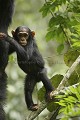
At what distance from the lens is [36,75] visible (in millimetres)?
4215

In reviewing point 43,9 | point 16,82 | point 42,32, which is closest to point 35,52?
point 43,9

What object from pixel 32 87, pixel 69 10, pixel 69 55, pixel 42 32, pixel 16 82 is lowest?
pixel 42 32

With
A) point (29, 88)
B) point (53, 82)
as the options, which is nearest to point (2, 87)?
point (29, 88)

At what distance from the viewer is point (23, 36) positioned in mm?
4164

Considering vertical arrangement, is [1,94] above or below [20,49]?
below

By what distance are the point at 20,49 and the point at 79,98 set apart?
133cm

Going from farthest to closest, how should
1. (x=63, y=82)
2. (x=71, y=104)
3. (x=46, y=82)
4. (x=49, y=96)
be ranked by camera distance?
(x=46, y=82) → (x=49, y=96) → (x=63, y=82) → (x=71, y=104)

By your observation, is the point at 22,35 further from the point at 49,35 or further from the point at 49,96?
the point at 49,96

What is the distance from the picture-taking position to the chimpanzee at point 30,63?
406 centimetres

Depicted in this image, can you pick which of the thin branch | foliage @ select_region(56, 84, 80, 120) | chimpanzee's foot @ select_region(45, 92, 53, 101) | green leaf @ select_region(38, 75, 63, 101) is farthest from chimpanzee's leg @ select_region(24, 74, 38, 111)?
foliage @ select_region(56, 84, 80, 120)

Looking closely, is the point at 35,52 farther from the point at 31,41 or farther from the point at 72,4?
the point at 72,4

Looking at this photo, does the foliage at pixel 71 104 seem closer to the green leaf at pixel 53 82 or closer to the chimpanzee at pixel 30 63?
the chimpanzee at pixel 30 63

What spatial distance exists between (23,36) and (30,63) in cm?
28

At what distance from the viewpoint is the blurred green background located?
645cm
